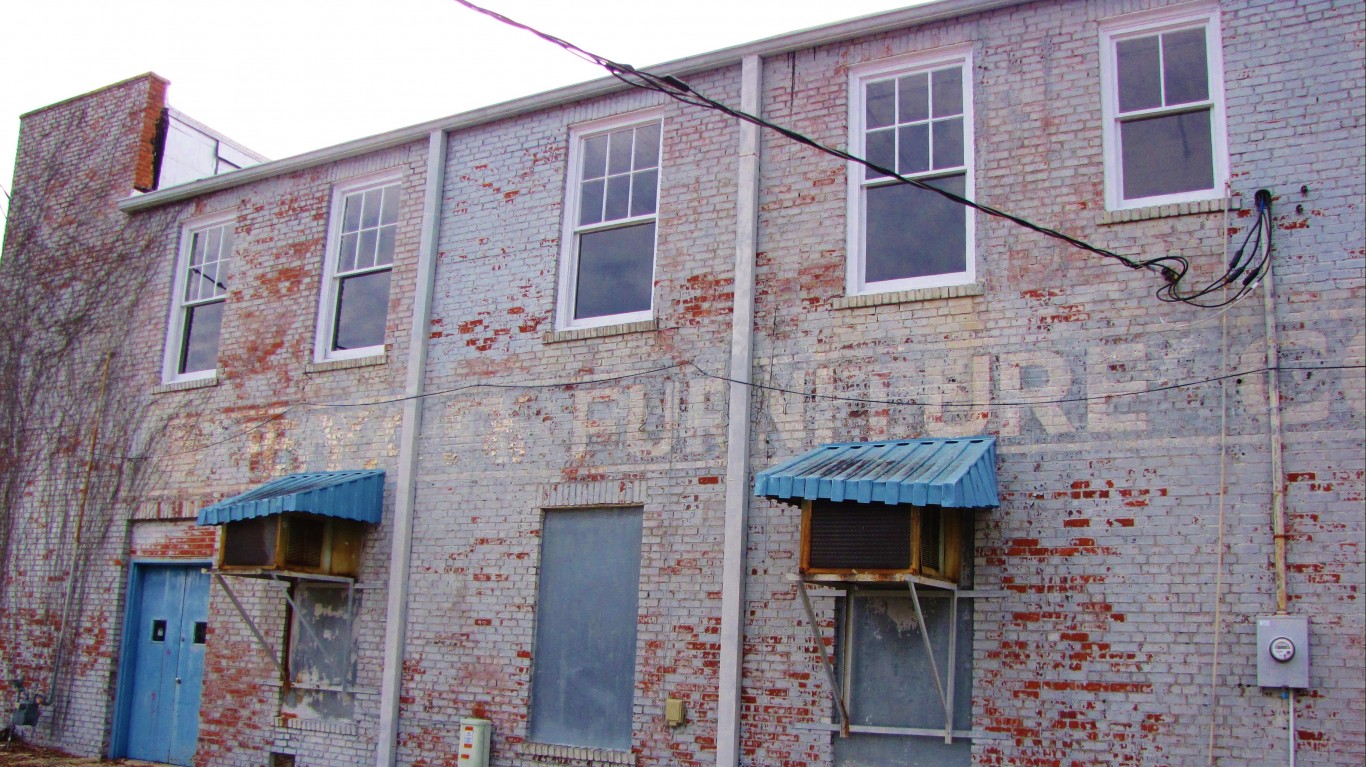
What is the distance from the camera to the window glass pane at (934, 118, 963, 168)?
9234mm

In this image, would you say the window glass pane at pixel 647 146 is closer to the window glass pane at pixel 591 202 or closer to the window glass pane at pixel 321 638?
the window glass pane at pixel 591 202

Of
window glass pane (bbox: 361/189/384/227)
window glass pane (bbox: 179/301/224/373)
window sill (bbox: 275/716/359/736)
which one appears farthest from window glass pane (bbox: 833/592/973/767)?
window glass pane (bbox: 179/301/224/373)

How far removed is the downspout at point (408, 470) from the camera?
10555 mm

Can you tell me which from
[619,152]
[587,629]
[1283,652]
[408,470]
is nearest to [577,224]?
[619,152]

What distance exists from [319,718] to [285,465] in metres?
2.46

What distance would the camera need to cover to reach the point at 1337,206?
7809 mm

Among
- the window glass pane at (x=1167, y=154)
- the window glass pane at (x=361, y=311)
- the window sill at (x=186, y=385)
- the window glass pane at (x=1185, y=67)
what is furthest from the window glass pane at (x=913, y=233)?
the window sill at (x=186, y=385)

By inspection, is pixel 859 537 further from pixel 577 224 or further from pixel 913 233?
pixel 577 224

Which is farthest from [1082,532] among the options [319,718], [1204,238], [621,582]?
[319,718]

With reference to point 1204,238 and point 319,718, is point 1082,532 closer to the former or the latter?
point 1204,238

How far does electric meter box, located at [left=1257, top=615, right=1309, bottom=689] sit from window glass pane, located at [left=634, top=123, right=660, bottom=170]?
6084mm

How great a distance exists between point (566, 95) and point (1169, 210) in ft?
17.6

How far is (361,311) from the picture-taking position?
12.1 meters

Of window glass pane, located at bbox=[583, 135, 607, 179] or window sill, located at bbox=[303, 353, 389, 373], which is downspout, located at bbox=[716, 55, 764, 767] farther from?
window sill, located at bbox=[303, 353, 389, 373]
